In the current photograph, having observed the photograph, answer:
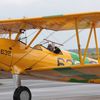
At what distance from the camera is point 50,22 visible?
1383 cm

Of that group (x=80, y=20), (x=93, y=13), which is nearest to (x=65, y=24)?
(x=80, y=20)

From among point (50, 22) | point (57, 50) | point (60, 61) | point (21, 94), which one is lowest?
point (21, 94)

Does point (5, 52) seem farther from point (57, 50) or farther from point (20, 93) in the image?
point (57, 50)

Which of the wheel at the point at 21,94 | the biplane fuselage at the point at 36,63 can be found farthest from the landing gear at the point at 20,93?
the biplane fuselage at the point at 36,63

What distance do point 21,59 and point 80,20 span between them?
229cm

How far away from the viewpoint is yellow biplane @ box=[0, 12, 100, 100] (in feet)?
43.1

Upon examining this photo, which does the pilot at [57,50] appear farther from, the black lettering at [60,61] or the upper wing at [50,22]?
the upper wing at [50,22]

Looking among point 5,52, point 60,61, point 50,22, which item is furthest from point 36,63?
point 50,22

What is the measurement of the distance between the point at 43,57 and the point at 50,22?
1170mm

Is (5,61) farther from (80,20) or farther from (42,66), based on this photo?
(80,20)

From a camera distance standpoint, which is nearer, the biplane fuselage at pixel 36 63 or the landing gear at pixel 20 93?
the biplane fuselage at pixel 36 63

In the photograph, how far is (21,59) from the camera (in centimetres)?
1337

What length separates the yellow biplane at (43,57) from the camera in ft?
43.1

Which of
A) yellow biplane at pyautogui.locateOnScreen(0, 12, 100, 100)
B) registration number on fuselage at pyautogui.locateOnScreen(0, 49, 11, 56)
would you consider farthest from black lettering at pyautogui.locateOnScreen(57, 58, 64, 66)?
registration number on fuselage at pyautogui.locateOnScreen(0, 49, 11, 56)
